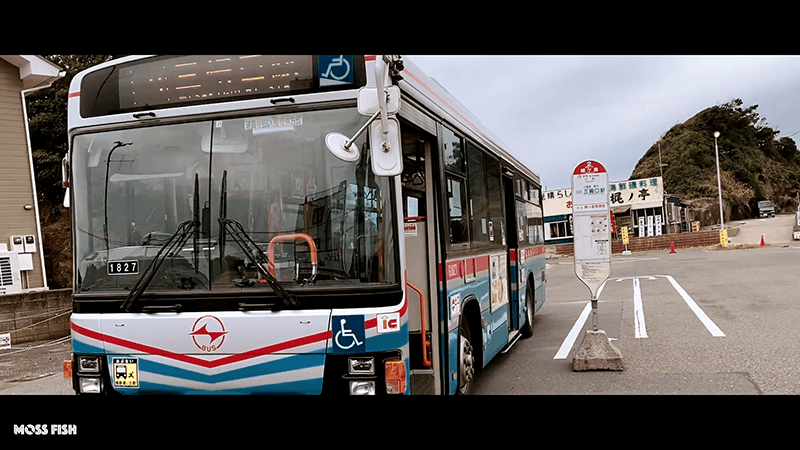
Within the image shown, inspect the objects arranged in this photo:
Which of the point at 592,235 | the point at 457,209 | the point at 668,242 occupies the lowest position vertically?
the point at 668,242

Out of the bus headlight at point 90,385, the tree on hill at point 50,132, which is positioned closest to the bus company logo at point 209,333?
the bus headlight at point 90,385

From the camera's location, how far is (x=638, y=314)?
41.2ft

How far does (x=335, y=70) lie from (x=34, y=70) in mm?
12530

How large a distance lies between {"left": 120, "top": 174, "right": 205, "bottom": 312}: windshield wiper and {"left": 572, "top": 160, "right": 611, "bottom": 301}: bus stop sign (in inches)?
200

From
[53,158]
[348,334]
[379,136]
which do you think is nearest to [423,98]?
[379,136]

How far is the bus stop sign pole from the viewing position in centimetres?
780

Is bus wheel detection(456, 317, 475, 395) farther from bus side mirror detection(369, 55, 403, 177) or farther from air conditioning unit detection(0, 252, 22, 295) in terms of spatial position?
air conditioning unit detection(0, 252, 22, 295)

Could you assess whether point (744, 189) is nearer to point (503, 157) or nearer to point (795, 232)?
point (795, 232)

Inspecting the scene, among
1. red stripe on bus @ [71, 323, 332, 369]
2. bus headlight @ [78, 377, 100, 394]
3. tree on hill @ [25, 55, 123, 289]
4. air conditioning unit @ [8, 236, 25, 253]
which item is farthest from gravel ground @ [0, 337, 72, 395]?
red stripe on bus @ [71, 323, 332, 369]

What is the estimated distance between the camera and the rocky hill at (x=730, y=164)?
176 ft

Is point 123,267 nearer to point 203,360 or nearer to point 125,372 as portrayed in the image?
point 125,372
